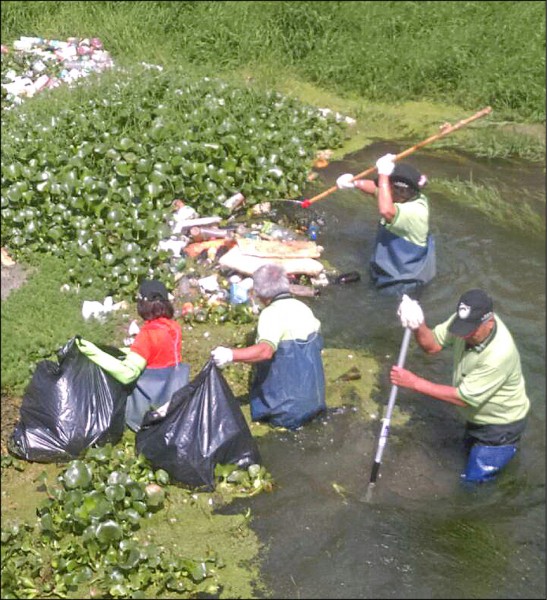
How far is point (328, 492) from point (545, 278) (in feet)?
12.6

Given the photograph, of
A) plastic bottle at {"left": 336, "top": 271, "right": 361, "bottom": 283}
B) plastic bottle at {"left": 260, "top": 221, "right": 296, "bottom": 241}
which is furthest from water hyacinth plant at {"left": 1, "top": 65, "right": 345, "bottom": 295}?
plastic bottle at {"left": 336, "top": 271, "right": 361, "bottom": 283}

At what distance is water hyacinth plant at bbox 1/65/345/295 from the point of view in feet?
27.5

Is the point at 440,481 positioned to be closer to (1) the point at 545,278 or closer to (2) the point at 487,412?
(2) the point at 487,412

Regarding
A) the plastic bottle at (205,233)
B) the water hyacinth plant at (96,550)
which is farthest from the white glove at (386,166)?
the water hyacinth plant at (96,550)

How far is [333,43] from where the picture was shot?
13461 millimetres

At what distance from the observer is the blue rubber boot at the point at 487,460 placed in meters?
6.36

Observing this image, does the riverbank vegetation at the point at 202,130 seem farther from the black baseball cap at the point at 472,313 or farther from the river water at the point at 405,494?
the black baseball cap at the point at 472,313

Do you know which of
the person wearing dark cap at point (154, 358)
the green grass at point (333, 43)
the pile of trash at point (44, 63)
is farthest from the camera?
the green grass at point (333, 43)

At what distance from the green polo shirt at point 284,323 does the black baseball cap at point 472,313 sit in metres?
1.20

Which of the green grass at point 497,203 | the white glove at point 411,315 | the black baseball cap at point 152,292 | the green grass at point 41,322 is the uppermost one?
the white glove at point 411,315

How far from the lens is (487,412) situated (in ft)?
20.3

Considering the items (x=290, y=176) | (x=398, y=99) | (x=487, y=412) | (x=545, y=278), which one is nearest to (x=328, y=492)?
(x=487, y=412)

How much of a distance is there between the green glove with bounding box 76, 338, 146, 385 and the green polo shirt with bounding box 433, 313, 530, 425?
2176 mm

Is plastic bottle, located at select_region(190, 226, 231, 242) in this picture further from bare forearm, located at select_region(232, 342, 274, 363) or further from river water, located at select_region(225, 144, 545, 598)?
bare forearm, located at select_region(232, 342, 274, 363)
